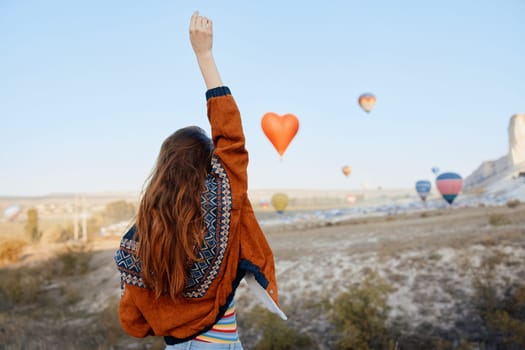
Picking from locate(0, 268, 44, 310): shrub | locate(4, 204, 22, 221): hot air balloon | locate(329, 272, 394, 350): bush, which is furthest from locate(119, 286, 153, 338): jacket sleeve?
locate(4, 204, 22, 221): hot air balloon

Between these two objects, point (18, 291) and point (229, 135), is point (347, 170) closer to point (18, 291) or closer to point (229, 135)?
point (18, 291)

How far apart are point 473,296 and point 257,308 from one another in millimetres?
4775

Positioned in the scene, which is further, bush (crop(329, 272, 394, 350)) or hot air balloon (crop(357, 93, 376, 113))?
hot air balloon (crop(357, 93, 376, 113))

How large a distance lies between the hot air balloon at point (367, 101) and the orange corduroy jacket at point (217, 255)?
114 feet

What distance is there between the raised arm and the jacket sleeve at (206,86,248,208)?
0.06 m

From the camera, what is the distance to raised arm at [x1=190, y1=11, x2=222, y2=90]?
1.68m

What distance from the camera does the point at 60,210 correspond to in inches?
3954

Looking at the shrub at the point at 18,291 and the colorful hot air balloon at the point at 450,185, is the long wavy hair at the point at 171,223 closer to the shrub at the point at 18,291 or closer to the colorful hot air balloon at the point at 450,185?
the shrub at the point at 18,291

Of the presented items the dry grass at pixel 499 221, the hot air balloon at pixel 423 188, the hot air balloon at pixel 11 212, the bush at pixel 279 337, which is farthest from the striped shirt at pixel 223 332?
the hot air balloon at pixel 11 212

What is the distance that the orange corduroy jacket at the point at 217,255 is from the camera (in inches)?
64.2

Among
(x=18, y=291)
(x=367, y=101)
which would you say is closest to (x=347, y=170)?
(x=367, y=101)

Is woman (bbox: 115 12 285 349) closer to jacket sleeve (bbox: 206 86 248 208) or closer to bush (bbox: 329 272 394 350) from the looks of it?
jacket sleeve (bbox: 206 86 248 208)

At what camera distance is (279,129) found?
21.8 meters

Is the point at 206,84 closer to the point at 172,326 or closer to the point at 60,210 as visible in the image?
the point at 172,326
